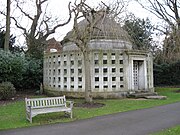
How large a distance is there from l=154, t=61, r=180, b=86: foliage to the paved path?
20062 mm

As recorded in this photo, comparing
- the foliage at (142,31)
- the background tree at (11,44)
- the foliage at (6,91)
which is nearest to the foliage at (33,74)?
the background tree at (11,44)

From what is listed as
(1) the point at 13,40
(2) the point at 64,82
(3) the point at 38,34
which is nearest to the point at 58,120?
(2) the point at 64,82

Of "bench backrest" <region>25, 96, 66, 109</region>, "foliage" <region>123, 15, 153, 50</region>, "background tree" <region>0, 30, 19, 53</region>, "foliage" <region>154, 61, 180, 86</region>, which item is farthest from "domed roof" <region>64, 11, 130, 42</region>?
"foliage" <region>154, 61, 180, 86</region>

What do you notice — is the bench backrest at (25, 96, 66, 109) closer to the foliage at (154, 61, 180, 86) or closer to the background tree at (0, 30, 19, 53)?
the background tree at (0, 30, 19, 53)

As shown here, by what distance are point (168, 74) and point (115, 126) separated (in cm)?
2361

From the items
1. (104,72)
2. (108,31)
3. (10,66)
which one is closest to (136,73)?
(104,72)

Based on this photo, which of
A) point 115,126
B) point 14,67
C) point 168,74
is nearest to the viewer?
point 115,126

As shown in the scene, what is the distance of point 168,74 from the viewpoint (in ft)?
98.7

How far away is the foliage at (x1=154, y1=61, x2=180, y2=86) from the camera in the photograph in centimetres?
2981

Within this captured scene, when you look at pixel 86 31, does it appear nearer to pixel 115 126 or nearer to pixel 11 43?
pixel 115 126

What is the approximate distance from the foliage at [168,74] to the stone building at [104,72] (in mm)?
10942

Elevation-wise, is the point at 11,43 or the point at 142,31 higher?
the point at 142,31

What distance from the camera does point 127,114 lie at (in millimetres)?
10594

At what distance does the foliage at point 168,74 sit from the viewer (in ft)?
97.8
